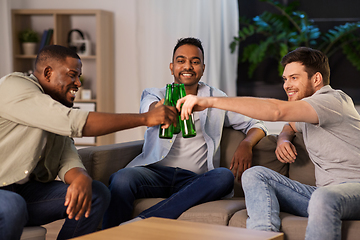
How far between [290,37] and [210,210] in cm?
232

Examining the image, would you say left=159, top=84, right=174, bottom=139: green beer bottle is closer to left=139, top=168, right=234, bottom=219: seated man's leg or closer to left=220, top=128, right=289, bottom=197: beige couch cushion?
left=139, top=168, right=234, bottom=219: seated man's leg

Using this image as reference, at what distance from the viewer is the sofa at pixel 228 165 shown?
1658mm


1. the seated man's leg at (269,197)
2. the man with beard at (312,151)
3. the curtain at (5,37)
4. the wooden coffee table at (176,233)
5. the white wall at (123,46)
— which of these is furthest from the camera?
the white wall at (123,46)

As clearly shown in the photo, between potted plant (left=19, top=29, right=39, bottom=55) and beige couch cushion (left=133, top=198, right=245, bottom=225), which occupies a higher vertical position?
potted plant (left=19, top=29, right=39, bottom=55)

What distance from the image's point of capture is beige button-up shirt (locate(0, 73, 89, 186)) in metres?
1.53

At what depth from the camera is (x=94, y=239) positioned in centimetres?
121

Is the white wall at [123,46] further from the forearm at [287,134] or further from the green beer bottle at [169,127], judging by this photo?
the green beer bottle at [169,127]

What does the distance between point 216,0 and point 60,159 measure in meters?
2.68

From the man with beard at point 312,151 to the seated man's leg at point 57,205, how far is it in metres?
0.51

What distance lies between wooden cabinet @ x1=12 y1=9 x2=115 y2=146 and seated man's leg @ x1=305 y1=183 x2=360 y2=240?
112 inches

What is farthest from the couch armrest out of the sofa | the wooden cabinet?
the wooden cabinet

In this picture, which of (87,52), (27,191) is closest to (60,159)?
(27,191)

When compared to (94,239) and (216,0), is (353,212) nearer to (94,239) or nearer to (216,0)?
(94,239)

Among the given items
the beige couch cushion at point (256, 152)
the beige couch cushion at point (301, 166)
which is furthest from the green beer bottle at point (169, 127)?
the beige couch cushion at point (301, 166)
